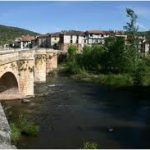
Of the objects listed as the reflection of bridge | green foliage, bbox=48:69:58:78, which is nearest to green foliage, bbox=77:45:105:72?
green foliage, bbox=48:69:58:78

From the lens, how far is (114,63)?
2440 inches

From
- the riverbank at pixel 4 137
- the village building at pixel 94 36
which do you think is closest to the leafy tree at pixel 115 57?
the village building at pixel 94 36

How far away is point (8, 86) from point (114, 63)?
2805cm

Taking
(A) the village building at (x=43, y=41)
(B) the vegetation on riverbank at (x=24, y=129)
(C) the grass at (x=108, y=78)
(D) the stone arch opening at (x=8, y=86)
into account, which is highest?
(A) the village building at (x=43, y=41)

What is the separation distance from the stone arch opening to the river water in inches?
50.7

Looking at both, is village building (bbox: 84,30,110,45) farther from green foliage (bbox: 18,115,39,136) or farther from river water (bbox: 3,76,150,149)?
green foliage (bbox: 18,115,39,136)

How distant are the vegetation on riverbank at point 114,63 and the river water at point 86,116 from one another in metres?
7.53

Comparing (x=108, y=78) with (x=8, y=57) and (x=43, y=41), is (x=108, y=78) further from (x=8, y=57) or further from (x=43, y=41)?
(x=43, y=41)

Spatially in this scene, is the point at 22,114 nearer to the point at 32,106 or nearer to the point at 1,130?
the point at 32,106

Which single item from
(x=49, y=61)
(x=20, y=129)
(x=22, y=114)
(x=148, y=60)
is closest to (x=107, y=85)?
(x=148, y=60)

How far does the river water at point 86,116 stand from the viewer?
77.5ft

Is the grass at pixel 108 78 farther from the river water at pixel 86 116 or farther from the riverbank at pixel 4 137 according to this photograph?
the riverbank at pixel 4 137

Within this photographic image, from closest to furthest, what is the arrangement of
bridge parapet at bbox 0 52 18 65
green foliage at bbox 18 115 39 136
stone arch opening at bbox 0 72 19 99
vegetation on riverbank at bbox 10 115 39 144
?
vegetation on riverbank at bbox 10 115 39 144, green foliage at bbox 18 115 39 136, bridge parapet at bbox 0 52 18 65, stone arch opening at bbox 0 72 19 99

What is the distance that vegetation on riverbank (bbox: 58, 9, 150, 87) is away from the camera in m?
53.9
